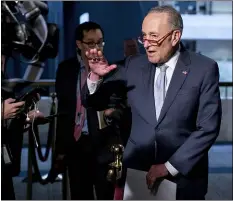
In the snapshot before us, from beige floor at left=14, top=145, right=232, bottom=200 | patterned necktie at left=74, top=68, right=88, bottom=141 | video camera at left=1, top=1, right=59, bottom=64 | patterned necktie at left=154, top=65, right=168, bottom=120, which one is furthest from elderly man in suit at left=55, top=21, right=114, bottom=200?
patterned necktie at left=154, top=65, right=168, bottom=120

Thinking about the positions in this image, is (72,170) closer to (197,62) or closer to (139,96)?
(139,96)

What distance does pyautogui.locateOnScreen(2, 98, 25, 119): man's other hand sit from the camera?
2227mm

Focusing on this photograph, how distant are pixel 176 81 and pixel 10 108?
2.28 feet

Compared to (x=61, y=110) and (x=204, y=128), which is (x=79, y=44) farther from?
(x=204, y=128)

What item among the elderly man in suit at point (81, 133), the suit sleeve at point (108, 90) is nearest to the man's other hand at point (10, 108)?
the suit sleeve at point (108, 90)

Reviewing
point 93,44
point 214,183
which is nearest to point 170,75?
point 93,44

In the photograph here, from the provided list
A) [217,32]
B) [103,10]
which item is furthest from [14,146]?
[217,32]

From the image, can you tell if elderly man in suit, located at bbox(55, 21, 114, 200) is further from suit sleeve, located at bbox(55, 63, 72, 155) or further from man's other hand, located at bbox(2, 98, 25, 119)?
man's other hand, located at bbox(2, 98, 25, 119)

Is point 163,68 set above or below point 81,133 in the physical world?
above

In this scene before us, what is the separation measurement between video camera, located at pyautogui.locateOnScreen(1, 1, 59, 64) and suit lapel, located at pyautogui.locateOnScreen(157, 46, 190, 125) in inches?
33.4

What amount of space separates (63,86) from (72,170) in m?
0.45

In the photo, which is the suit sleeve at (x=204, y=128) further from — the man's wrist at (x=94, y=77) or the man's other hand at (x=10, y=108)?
the man's other hand at (x=10, y=108)

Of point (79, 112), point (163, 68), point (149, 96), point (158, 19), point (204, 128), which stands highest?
point (158, 19)

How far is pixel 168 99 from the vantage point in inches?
84.5
